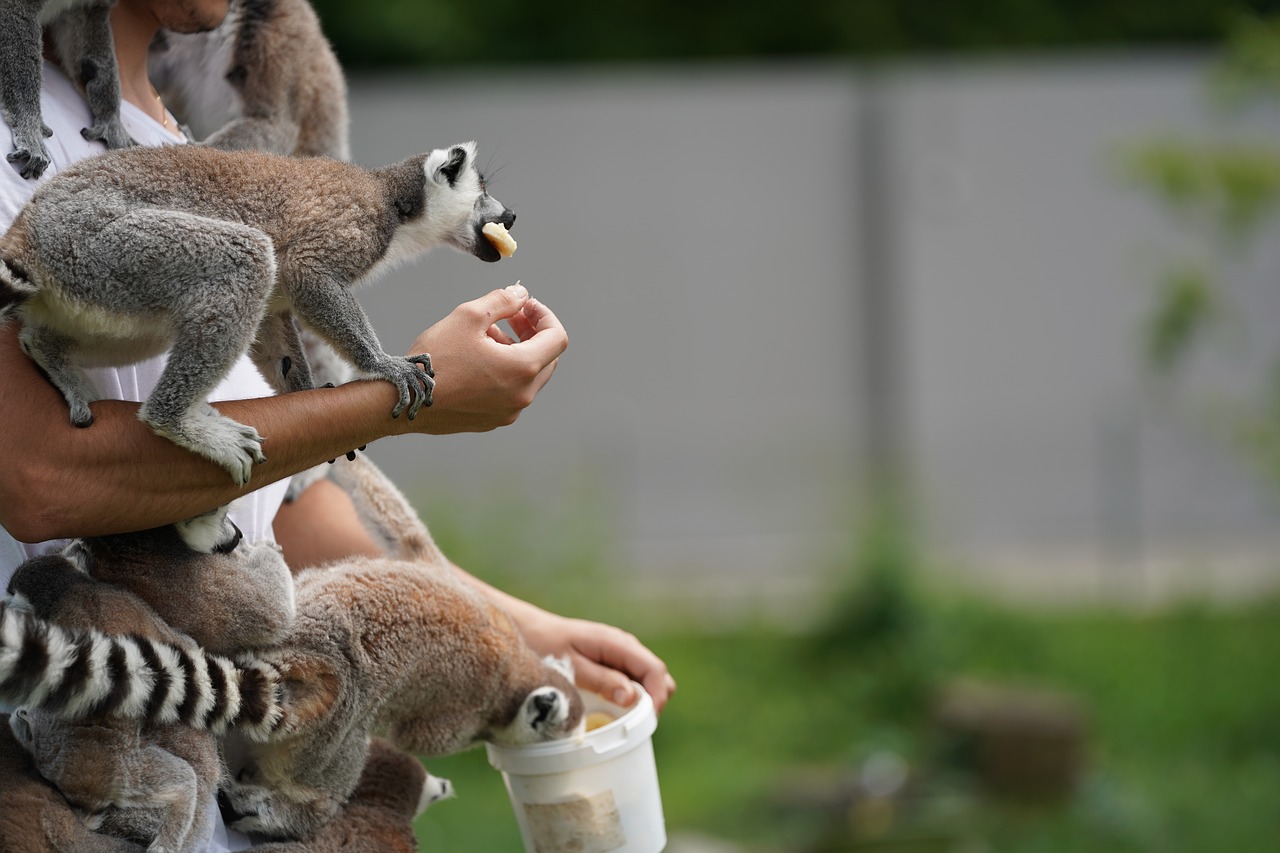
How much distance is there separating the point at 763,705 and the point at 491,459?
3.04 m

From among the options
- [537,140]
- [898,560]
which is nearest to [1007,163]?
[537,140]

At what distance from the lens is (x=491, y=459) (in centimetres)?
938

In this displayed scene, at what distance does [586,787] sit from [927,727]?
4871 millimetres

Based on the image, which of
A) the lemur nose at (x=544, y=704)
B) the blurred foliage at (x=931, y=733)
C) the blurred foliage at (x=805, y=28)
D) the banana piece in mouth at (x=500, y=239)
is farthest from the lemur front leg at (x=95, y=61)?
the blurred foliage at (x=805, y=28)

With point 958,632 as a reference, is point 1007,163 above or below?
above

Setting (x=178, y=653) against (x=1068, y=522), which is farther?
(x=1068, y=522)

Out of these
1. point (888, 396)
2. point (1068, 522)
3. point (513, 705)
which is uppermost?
point (513, 705)

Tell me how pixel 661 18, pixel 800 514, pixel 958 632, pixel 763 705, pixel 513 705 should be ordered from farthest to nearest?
1. pixel 661 18
2. pixel 800 514
3. pixel 958 632
4. pixel 763 705
5. pixel 513 705

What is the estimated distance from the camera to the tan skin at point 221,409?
1675 millimetres

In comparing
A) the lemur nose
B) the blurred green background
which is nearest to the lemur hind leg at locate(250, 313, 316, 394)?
the lemur nose

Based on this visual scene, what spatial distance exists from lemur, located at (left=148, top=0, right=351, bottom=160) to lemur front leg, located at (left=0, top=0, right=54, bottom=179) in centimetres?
70

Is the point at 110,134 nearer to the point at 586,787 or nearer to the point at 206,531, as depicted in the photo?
the point at 206,531

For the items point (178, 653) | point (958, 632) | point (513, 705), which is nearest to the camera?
point (178, 653)

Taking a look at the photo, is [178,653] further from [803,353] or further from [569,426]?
[803,353]
